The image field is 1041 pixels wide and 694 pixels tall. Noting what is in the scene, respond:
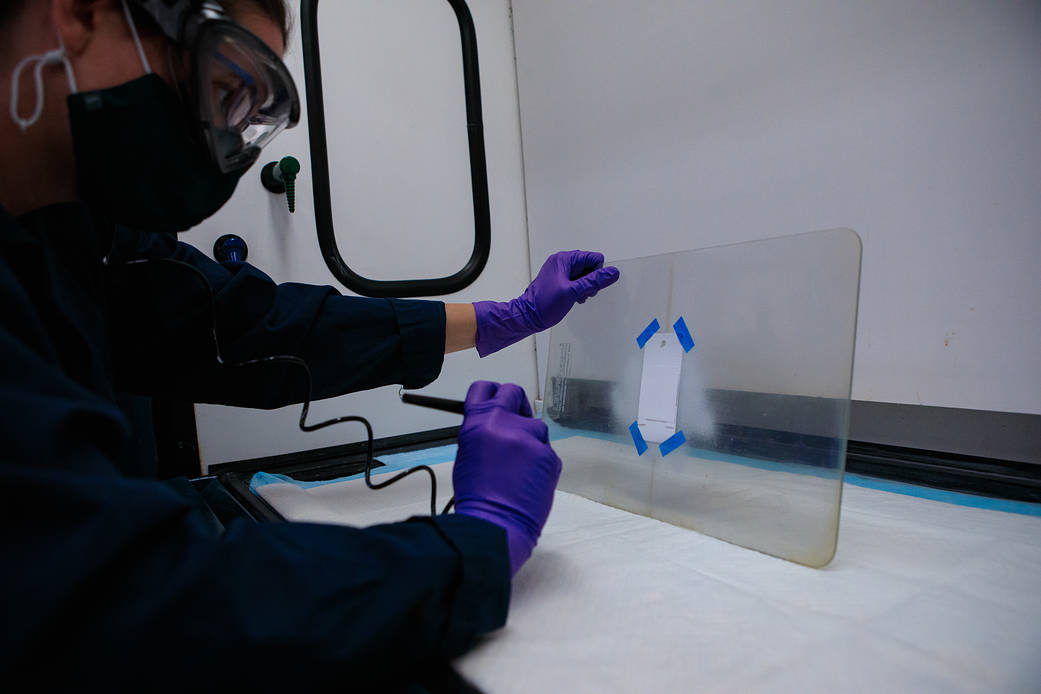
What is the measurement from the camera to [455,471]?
2.18 feet

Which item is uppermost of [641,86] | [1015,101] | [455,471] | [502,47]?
[502,47]

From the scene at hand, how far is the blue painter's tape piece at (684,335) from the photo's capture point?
2.81 ft

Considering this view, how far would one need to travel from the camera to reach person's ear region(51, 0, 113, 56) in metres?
0.51

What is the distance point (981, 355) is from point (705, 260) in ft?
1.76

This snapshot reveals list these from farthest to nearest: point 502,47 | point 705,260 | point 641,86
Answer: point 502,47 → point 641,86 → point 705,260

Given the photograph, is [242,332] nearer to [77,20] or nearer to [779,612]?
[77,20]

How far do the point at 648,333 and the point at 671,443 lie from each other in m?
0.19

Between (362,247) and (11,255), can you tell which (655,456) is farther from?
(362,247)

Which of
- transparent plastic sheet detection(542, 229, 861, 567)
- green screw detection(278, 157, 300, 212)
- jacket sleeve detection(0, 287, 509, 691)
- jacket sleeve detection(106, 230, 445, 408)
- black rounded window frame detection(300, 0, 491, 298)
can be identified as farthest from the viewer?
black rounded window frame detection(300, 0, 491, 298)

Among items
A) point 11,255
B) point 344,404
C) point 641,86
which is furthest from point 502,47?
point 11,255

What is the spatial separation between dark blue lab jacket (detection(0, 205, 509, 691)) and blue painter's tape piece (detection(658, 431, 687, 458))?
0.43m

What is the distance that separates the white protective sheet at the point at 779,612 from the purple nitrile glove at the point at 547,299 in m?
0.43

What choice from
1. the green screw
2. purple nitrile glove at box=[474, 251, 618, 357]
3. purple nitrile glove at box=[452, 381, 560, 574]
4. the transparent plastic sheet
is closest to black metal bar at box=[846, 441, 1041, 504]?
the transparent plastic sheet

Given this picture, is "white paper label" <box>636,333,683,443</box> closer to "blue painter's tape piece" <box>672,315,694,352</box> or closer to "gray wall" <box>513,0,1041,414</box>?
"blue painter's tape piece" <box>672,315,694,352</box>
